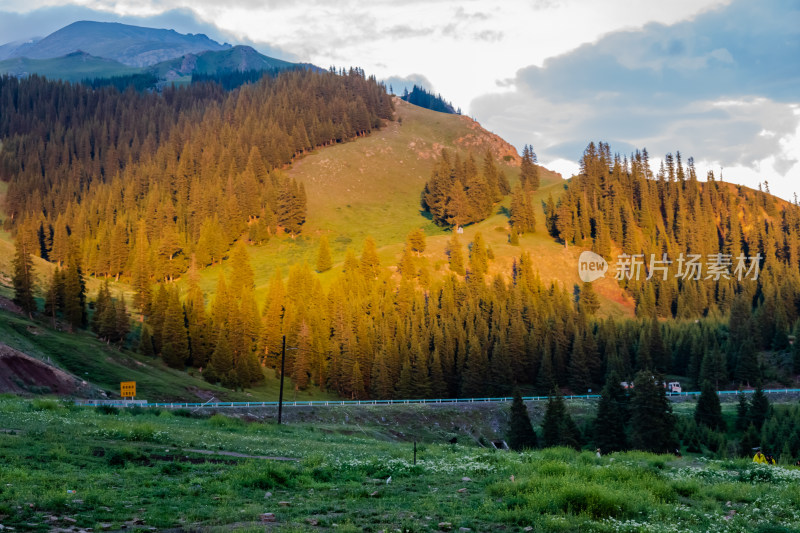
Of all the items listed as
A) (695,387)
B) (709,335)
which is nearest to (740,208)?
A: (709,335)

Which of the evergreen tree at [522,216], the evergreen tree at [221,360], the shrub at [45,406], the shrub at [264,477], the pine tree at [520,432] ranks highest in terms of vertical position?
the evergreen tree at [522,216]

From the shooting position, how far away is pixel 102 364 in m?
73.6

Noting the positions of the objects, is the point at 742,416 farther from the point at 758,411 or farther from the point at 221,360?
the point at 221,360

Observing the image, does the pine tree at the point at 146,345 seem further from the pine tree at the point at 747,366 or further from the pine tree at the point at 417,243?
the pine tree at the point at 747,366

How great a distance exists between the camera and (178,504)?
15812mm

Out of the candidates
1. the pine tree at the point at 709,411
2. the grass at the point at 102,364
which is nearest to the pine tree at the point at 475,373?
the pine tree at the point at 709,411

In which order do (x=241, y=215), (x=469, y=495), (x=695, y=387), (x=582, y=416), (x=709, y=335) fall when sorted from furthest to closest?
(x=241, y=215), (x=709, y=335), (x=695, y=387), (x=582, y=416), (x=469, y=495)

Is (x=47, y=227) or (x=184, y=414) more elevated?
(x=47, y=227)

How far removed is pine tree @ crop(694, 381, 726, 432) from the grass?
195 feet

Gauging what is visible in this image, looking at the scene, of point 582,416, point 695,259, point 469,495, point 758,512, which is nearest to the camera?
point 758,512

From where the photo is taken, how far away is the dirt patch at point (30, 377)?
55.1 metres

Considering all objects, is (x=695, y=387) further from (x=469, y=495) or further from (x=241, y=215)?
(x=241, y=215)

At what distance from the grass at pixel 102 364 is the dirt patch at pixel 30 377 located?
4086mm

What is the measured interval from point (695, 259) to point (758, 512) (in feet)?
558
